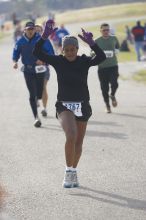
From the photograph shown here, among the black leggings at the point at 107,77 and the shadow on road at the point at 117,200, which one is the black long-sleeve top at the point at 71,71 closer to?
the shadow on road at the point at 117,200

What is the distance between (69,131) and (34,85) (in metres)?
5.28

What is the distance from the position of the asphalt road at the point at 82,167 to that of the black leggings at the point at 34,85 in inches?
16.8

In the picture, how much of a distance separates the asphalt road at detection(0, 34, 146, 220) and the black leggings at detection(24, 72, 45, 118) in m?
0.43

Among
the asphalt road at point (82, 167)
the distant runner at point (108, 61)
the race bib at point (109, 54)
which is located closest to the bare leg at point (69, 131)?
the asphalt road at point (82, 167)

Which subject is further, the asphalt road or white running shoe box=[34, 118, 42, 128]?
white running shoe box=[34, 118, 42, 128]

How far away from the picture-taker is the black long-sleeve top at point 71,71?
8.10m

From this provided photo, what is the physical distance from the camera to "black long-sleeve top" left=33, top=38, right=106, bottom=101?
8.10 metres

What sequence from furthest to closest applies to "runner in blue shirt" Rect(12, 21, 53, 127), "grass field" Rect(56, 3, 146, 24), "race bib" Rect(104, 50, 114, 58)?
"grass field" Rect(56, 3, 146, 24) → "race bib" Rect(104, 50, 114, 58) → "runner in blue shirt" Rect(12, 21, 53, 127)

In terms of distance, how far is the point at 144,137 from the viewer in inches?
451

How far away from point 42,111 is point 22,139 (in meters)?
2.59

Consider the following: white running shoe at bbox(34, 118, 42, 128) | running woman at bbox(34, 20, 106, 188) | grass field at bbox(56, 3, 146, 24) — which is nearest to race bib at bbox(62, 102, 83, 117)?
running woman at bbox(34, 20, 106, 188)

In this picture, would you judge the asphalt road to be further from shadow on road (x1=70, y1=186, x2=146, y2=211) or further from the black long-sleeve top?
the black long-sleeve top

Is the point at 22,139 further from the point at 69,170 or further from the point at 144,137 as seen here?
the point at 69,170

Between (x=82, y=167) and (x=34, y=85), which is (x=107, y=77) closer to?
(x=34, y=85)
